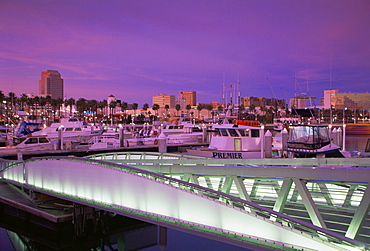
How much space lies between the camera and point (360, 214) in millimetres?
5438

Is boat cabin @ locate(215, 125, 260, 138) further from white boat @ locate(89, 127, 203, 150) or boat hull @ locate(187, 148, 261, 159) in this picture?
white boat @ locate(89, 127, 203, 150)

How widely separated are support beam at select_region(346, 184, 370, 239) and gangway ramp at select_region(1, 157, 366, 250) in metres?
0.27

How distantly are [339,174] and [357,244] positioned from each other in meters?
1.28

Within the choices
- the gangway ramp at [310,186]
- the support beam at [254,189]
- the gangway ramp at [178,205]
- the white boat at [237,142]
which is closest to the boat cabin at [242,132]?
the white boat at [237,142]

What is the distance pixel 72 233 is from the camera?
543 inches

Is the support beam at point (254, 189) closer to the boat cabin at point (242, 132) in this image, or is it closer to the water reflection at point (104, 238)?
the water reflection at point (104, 238)

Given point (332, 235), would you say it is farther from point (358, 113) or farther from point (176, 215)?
point (358, 113)

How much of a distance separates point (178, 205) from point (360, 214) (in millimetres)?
4378

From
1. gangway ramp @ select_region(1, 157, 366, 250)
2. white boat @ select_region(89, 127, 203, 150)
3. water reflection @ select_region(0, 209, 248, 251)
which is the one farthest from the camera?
white boat @ select_region(89, 127, 203, 150)

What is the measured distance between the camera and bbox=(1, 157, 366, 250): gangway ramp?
6.10m

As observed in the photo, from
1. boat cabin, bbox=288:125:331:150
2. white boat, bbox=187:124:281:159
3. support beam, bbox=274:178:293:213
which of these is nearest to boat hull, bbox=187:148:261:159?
white boat, bbox=187:124:281:159

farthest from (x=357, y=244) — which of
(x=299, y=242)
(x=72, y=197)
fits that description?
(x=72, y=197)

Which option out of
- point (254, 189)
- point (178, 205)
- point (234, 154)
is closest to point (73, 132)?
point (234, 154)

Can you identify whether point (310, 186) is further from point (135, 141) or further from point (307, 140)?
point (135, 141)
